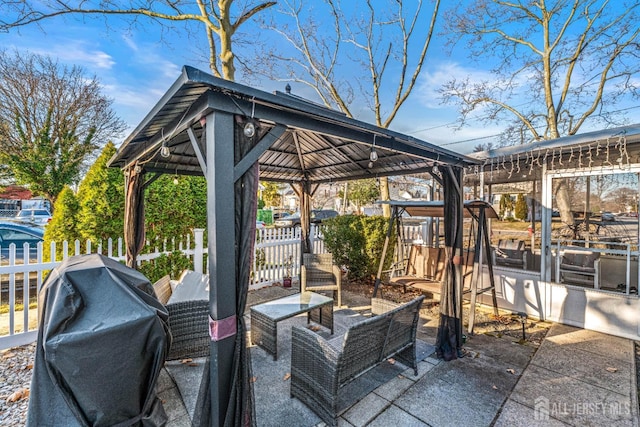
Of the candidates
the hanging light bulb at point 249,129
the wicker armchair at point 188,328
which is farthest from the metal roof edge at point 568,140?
the wicker armchair at point 188,328

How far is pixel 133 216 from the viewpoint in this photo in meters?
4.78

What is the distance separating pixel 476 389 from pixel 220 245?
318 centimetres

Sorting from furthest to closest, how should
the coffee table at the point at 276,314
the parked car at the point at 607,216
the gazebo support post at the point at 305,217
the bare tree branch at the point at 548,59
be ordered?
the bare tree branch at the point at 548,59, the gazebo support post at the point at 305,217, the parked car at the point at 607,216, the coffee table at the point at 276,314

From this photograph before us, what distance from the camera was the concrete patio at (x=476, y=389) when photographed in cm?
268

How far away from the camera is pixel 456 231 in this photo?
4113 millimetres

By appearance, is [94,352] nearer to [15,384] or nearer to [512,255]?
[15,384]

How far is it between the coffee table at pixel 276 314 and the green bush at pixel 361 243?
2816 mm

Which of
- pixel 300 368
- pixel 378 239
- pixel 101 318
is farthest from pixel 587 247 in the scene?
pixel 101 318

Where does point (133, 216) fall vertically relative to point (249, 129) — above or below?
below

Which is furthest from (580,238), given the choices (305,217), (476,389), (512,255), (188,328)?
(188,328)

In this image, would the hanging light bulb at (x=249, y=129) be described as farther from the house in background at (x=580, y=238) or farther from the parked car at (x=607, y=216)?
the parked car at (x=607, y=216)

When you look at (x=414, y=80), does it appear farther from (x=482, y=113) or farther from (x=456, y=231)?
(x=456, y=231)

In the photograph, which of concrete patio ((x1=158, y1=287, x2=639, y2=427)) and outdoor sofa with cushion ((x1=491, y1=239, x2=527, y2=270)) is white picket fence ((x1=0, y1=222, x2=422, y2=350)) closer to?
outdoor sofa with cushion ((x1=491, y1=239, x2=527, y2=270))

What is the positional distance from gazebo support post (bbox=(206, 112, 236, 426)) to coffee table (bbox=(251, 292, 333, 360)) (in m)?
1.46
